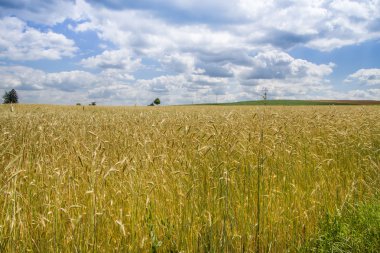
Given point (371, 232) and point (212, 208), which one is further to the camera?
point (212, 208)

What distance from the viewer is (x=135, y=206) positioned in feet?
10.0

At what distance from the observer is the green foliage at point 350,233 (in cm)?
288

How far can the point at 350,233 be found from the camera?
3244 millimetres

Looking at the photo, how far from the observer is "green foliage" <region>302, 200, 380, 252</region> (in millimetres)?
2879

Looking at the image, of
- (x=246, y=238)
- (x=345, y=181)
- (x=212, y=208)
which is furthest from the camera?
(x=345, y=181)

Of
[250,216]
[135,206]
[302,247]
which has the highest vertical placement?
[135,206]

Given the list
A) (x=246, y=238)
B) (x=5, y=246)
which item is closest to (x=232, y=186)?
(x=246, y=238)

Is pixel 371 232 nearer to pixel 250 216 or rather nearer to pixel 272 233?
pixel 272 233

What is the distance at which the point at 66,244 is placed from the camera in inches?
105

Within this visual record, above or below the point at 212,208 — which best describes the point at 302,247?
below

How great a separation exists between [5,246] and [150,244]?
49.1 inches

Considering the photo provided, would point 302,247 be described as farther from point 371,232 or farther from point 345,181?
point 345,181

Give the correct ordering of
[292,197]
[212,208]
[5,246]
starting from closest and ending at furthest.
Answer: [5,246], [212,208], [292,197]

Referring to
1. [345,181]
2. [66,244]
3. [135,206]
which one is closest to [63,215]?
[66,244]
